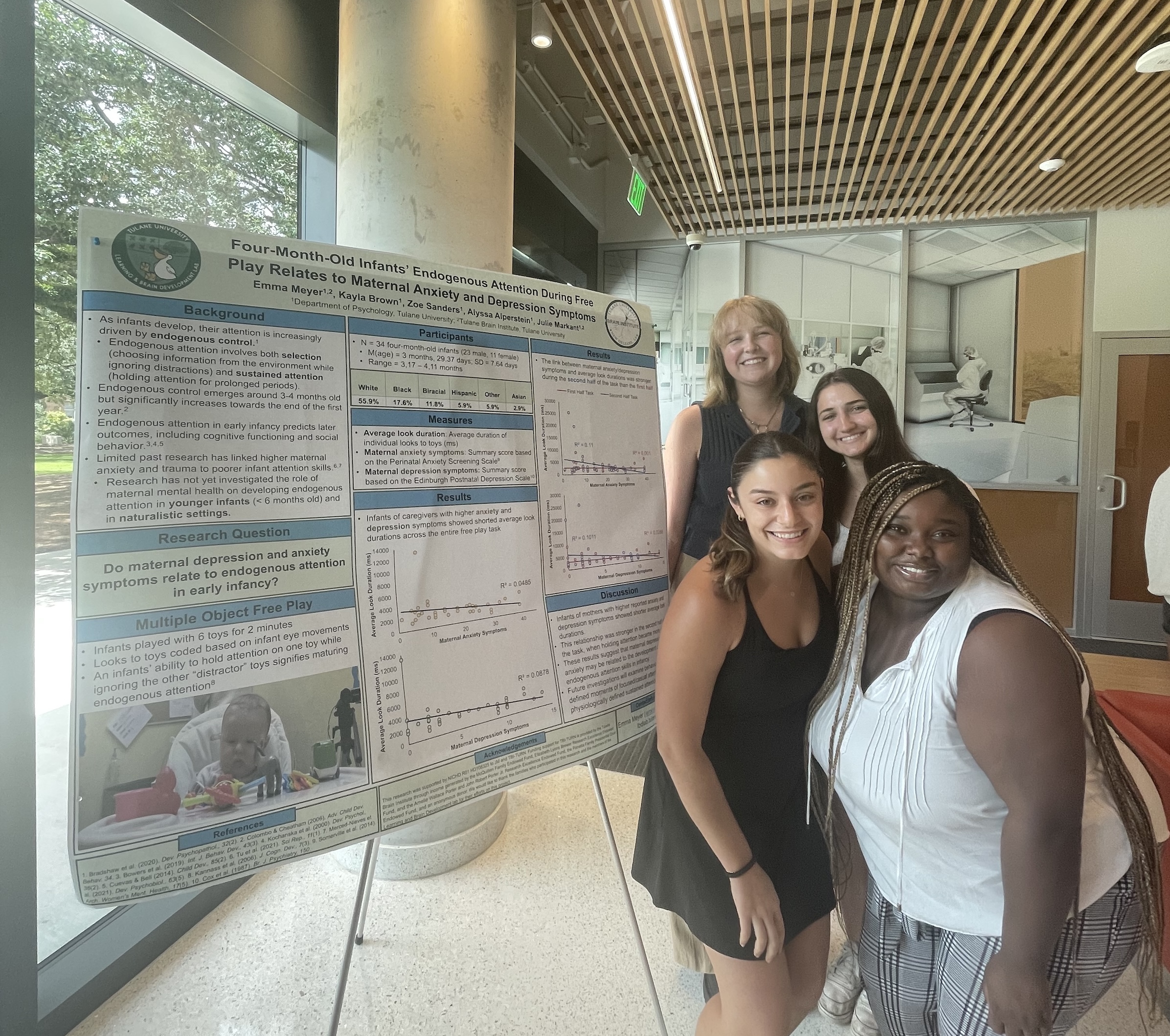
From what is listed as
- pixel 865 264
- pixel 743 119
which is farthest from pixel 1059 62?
pixel 865 264

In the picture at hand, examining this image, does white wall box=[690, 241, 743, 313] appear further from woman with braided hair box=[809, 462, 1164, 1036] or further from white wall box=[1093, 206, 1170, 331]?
woman with braided hair box=[809, 462, 1164, 1036]

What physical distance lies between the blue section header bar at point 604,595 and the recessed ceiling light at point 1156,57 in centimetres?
366

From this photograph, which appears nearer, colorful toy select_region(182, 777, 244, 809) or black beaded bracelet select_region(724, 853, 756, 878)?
colorful toy select_region(182, 777, 244, 809)

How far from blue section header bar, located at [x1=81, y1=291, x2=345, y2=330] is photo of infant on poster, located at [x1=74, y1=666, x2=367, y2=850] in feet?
1.98

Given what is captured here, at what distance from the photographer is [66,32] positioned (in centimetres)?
170

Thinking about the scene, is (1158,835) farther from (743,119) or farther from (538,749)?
(743,119)

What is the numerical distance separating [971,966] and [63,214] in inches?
106

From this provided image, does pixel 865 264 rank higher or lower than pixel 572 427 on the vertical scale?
higher

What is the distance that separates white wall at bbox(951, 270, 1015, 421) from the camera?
17.0 feet

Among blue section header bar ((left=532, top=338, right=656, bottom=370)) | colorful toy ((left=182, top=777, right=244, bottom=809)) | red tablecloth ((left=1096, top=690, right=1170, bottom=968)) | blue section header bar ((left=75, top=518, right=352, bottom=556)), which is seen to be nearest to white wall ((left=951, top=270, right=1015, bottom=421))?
red tablecloth ((left=1096, top=690, right=1170, bottom=968))

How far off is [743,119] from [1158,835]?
13.4 feet

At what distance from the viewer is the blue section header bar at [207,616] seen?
92cm

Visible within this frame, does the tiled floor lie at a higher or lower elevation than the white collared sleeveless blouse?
lower

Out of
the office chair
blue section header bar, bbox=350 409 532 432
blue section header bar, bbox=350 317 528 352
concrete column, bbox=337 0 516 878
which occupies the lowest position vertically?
blue section header bar, bbox=350 409 532 432
